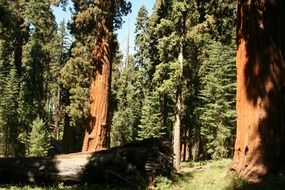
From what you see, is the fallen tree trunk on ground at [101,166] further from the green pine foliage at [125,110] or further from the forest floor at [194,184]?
the green pine foliage at [125,110]

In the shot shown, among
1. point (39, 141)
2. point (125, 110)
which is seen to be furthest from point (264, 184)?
point (125, 110)

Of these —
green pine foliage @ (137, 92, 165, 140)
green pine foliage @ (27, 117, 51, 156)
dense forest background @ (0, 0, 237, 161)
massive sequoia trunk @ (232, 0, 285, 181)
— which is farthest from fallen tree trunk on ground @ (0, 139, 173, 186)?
green pine foliage @ (137, 92, 165, 140)

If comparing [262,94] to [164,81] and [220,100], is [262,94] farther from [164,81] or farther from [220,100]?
[220,100]

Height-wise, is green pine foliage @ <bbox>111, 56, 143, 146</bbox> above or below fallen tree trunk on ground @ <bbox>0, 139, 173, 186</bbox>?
above

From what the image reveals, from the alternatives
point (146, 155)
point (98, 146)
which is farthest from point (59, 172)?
point (98, 146)

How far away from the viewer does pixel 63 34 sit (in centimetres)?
8631

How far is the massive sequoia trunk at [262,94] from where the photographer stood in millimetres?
7984

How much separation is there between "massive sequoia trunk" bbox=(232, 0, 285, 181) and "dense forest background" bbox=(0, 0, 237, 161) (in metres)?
7.72

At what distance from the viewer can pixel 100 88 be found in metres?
13.9

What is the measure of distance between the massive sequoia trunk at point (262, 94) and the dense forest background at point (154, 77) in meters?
7.72

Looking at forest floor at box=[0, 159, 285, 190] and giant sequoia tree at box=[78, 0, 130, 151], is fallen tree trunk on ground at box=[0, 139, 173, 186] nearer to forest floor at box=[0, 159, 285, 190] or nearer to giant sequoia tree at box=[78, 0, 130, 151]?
forest floor at box=[0, 159, 285, 190]

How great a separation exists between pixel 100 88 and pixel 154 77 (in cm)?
1422

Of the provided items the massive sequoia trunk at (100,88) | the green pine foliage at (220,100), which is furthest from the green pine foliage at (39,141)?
the massive sequoia trunk at (100,88)

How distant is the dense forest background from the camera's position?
2253 cm
